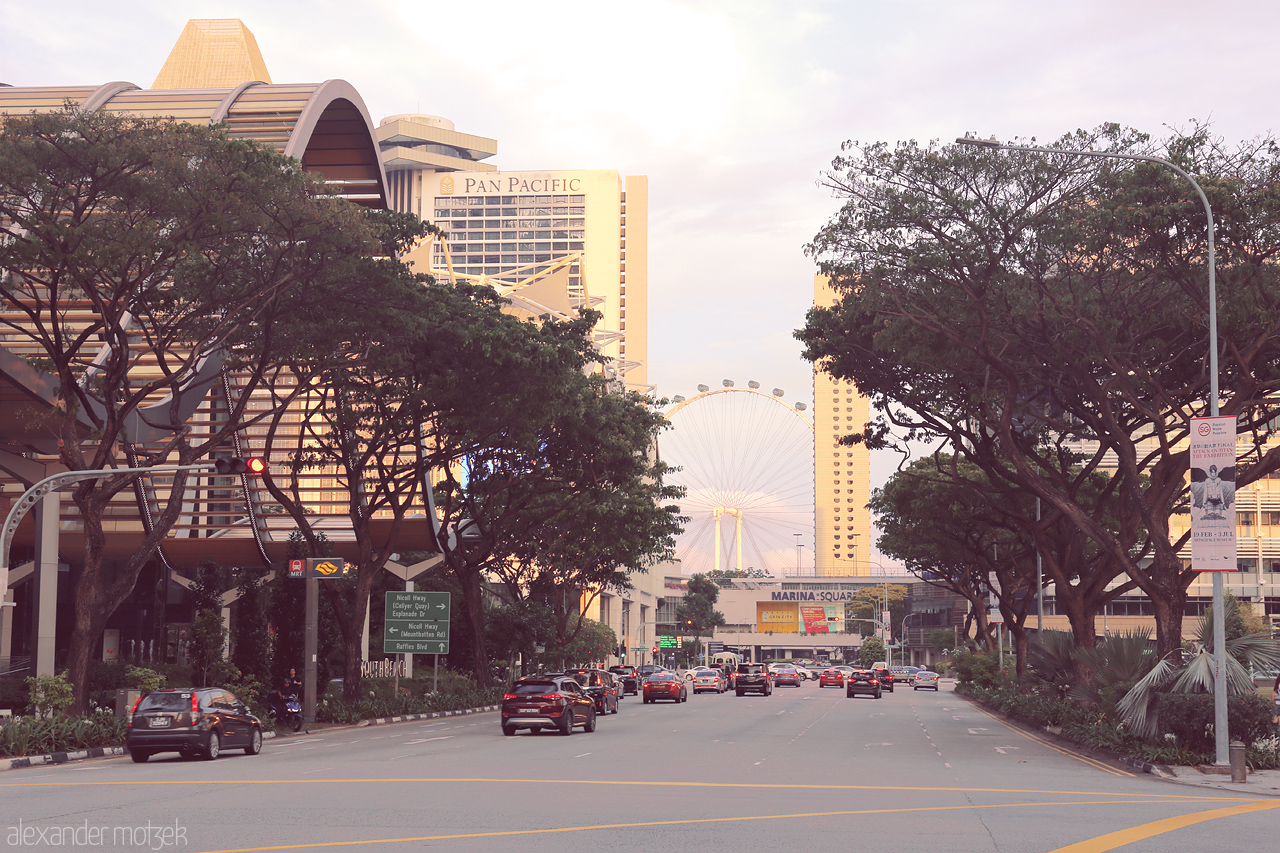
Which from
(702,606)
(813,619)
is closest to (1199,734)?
(813,619)

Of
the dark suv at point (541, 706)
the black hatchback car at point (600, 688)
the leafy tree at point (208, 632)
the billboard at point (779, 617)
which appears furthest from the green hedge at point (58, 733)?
the billboard at point (779, 617)

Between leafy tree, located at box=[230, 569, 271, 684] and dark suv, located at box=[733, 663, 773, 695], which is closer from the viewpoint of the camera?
leafy tree, located at box=[230, 569, 271, 684]

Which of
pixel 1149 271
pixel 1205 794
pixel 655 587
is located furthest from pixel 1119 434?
pixel 655 587

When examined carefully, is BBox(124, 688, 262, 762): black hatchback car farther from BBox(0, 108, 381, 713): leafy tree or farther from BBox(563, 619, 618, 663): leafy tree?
BBox(563, 619, 618, 663): leafy tree

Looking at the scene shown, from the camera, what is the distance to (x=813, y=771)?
22.8 metres

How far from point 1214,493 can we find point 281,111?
35.3 m

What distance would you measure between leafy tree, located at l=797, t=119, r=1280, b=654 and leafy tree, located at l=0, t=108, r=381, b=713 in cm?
1230

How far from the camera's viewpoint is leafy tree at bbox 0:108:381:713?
2628 cm

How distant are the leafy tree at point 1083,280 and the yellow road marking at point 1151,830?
1163 cm

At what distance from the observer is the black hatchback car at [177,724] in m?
24.4

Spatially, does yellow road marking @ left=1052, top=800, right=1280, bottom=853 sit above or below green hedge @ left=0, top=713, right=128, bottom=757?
above

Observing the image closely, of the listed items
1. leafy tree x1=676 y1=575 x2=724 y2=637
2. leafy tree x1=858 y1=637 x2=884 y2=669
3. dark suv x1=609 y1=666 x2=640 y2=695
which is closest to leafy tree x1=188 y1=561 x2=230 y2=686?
dark suv x1=609 y1=666 x2=640 y2=695

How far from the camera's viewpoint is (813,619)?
142000mm

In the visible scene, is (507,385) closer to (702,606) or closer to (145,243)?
(145,243)
